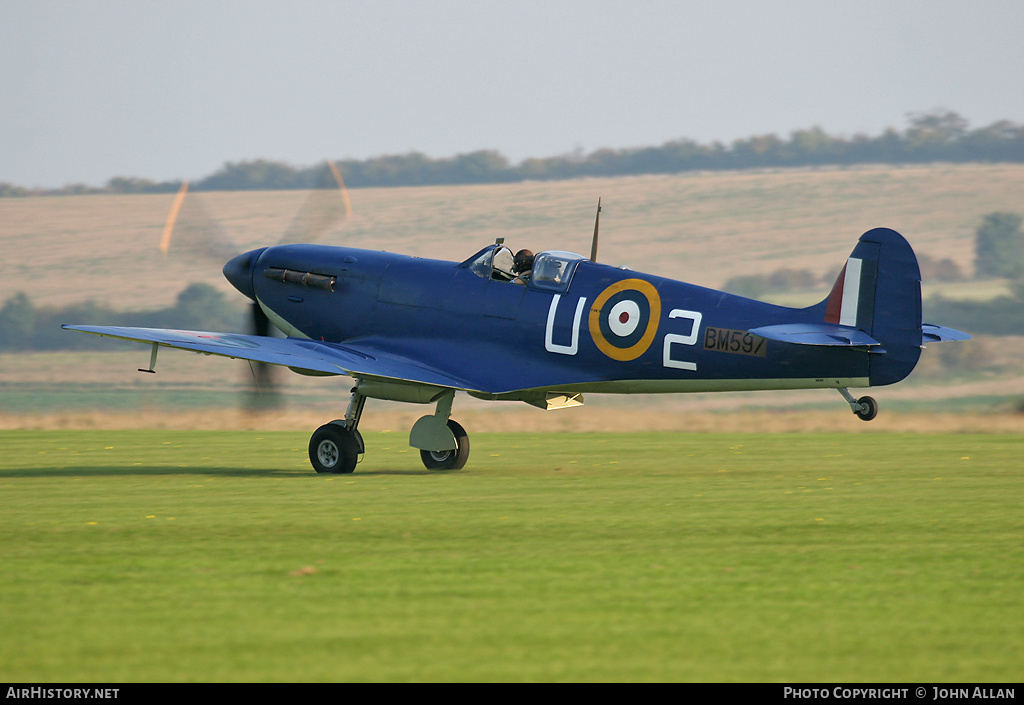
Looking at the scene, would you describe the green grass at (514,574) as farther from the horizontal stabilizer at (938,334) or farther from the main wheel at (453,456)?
the horizontal stabilizer at (938,334)

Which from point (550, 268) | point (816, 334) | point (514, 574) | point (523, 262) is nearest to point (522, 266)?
point (523, 262)

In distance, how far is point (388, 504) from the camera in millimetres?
12875

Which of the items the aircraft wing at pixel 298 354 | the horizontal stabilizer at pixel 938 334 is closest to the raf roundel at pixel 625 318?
the aircraft wing at pixel 298 354

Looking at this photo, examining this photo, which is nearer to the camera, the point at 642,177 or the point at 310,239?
the point at 310,239

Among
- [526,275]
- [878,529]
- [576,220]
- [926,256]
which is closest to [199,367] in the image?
[576,220]

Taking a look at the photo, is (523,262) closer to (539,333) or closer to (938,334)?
(539,333)

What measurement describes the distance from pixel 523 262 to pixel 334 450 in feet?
11.7

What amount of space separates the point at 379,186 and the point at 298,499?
88.8m

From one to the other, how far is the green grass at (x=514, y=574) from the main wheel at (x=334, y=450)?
33 cm

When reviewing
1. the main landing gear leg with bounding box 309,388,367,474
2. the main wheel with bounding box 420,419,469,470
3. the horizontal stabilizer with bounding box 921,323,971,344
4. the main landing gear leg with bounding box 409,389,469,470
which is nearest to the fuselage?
the main landing gear leg with bounding box 409,389,469,470

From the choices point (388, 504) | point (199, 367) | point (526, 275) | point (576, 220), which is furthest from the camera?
point (576, 220)

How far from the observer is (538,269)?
16.5m

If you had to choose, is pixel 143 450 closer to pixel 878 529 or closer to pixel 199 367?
pixel 878 529

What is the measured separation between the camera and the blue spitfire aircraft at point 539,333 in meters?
14.5
